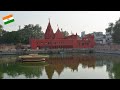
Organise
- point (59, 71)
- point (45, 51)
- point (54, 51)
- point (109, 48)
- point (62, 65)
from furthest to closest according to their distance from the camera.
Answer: point (109, 48) → point (54, 51) → point (45, 51) → point (62, 65) → point (59, 71)

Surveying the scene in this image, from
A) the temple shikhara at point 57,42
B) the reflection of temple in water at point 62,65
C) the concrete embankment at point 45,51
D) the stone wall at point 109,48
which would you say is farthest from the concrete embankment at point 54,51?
the reflection of temple in water at point 62,65

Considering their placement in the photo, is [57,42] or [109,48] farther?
[57,42]

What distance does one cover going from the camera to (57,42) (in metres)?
27.3

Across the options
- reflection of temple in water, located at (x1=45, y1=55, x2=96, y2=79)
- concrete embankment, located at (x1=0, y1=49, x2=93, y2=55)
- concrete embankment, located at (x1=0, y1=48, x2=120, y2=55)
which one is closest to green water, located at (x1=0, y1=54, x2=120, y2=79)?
reflection of temple in water, located at (x1=45, y1=55, x2=96, y2=79)

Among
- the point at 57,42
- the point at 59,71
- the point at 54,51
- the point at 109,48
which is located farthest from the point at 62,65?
the point at 57,42

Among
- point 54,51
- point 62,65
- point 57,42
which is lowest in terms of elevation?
point 62,65

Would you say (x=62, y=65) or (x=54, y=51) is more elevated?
(x=54, y=51)

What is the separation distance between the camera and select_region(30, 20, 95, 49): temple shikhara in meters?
27.1

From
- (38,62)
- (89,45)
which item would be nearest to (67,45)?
(89,45)

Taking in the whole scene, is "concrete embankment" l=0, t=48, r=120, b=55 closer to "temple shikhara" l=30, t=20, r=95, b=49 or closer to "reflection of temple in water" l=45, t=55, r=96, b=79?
"temple shikhara" l=30, t=20, r=95, b=49

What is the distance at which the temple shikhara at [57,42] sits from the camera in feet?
88.8

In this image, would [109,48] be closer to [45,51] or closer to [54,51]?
[54,51]

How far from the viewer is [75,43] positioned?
91.6ft
